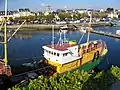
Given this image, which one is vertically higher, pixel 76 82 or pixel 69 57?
pixel 76 82

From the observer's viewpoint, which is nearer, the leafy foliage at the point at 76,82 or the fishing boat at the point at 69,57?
the leafy foliage at the point at 76,82

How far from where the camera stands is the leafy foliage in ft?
26.1

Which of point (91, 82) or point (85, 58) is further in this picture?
point (85, 58)

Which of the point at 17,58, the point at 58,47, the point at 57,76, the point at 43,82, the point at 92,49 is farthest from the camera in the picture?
the point at 17,58

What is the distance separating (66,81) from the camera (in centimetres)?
823

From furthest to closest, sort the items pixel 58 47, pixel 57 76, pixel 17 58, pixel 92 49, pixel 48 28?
pixel 48 28 < pixel 17 58 < pixel 92 49 < pixel 58 47 < pixel 57 76

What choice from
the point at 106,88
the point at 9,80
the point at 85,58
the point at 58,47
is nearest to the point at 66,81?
the point at 106,88

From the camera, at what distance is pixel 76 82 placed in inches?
326

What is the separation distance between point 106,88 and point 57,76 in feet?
5.40

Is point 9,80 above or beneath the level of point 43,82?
beneath

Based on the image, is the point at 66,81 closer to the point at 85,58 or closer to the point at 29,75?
the point at 29,75

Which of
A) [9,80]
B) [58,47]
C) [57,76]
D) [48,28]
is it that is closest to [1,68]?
[9,80]

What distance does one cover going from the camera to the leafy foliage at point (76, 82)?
7.96 metres

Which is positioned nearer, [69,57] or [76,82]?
[76,82]
